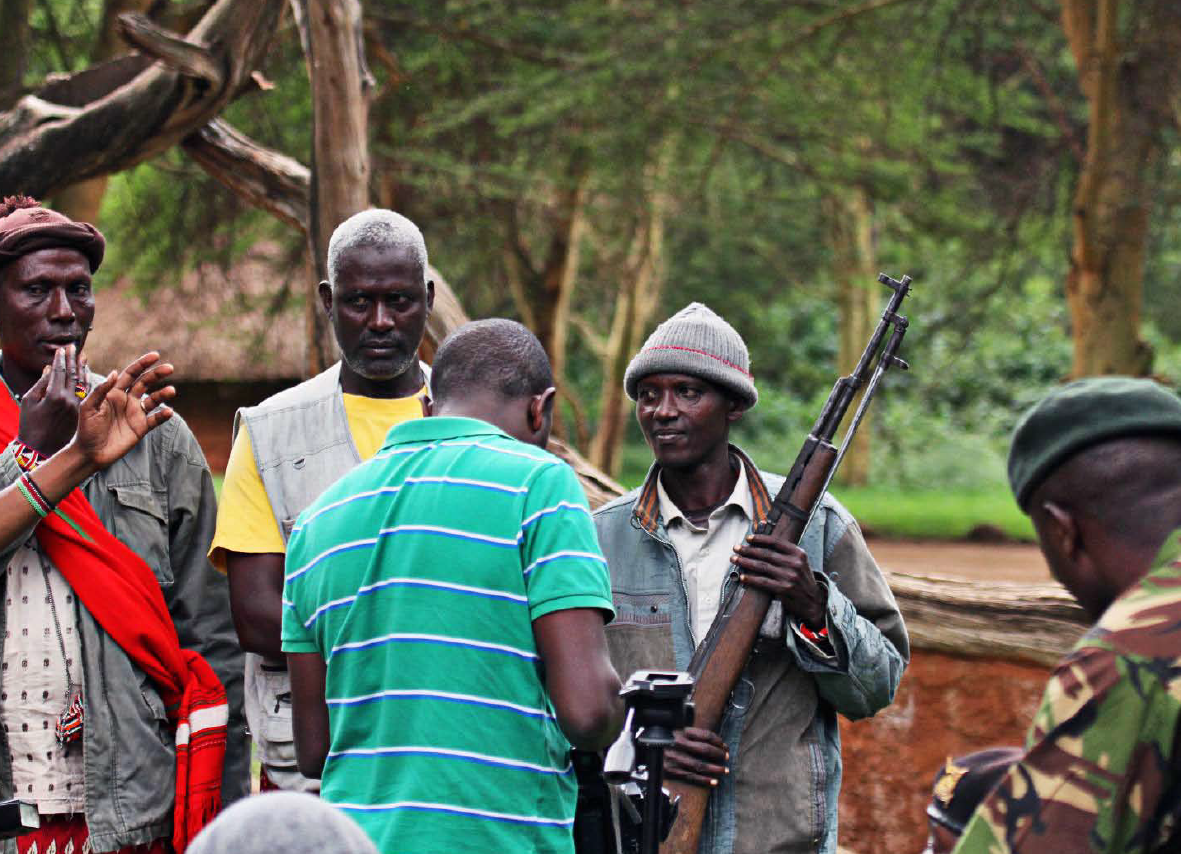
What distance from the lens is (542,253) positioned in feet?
58.0

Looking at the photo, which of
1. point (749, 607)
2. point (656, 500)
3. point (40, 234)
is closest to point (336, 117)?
point (40, 234)

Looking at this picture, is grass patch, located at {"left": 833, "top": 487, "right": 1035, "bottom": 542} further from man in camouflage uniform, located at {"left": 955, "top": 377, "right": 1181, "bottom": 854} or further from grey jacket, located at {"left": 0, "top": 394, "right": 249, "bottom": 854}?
man in camouflage uniform, located at {"left": 955, "top": 377, "right": 1181, "bottom": 854}

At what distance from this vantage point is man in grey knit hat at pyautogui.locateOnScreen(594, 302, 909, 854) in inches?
125

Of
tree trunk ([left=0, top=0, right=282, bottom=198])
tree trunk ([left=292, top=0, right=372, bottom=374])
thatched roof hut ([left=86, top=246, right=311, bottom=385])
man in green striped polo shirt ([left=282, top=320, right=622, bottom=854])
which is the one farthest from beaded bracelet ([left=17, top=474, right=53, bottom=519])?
thatched roof hut ([left=86, top=246, right=311, bottom=385])

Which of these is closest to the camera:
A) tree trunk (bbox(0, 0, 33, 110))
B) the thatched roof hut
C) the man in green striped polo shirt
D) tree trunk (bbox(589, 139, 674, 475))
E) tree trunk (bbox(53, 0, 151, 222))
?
the man in green striped polo shirt

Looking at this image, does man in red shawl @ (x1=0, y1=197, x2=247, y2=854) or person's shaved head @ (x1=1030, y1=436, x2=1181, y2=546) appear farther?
man in red shawl @ (x1=0, y1=197, x2=247, y2=854)

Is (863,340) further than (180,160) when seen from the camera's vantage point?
Yes

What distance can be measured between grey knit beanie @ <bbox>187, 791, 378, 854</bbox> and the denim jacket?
6.45ft

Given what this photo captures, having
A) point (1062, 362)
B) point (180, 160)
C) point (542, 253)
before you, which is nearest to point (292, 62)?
point (180, 160)

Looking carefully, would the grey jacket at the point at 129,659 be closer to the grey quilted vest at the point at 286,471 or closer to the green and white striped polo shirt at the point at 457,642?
the grey quilted vest at the point at 286,471

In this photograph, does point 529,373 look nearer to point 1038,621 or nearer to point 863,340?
point 1038,621

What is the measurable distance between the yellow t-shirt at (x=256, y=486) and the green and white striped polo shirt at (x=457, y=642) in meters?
0.89

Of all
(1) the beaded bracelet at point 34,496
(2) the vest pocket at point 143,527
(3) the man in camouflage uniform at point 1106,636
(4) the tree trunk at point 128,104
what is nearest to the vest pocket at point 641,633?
(2) the vest pocket at point 143,527

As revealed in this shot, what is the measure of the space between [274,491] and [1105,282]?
8440 mm
